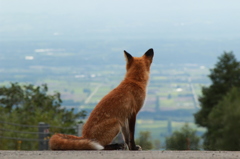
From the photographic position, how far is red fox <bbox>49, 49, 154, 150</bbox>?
21.0ft

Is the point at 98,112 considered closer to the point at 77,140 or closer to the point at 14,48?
the point at 77,140

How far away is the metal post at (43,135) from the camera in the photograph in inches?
479

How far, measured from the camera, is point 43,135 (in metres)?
12.3

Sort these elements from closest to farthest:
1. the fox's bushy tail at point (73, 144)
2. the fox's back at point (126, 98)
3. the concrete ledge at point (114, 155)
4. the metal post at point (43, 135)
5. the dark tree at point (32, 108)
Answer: the concrete ledge at point (114, 155) → the fox's bushy tail at point (73, 144) → the fox's back at point (126, 98) → the metal post at point (43, 135) → the dark tree at point (32, 108)

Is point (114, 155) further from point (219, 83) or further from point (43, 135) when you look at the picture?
point (219, 83)

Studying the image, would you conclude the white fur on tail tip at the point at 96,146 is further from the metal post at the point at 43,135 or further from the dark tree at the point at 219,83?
the dark tree at the point at 219,83

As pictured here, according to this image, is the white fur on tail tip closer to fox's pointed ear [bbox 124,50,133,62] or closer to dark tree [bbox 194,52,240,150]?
fox's pointed ear [bbox 124,50,133,62]

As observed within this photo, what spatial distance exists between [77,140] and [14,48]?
7648cm

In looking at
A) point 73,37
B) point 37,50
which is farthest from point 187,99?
point 73,37

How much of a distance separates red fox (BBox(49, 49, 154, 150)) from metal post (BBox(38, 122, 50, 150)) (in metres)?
5.39

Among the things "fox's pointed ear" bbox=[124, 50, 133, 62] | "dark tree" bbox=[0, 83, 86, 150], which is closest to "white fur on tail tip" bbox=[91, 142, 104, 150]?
"fox's pointed ear" bbox=[124, 50, 133, 62]

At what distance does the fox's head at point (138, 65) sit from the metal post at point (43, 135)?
5.23 m

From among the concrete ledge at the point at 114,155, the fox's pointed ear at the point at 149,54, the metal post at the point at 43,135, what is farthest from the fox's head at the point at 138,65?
the metal post at the point at 43,135

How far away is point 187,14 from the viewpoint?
140250 millimetres
